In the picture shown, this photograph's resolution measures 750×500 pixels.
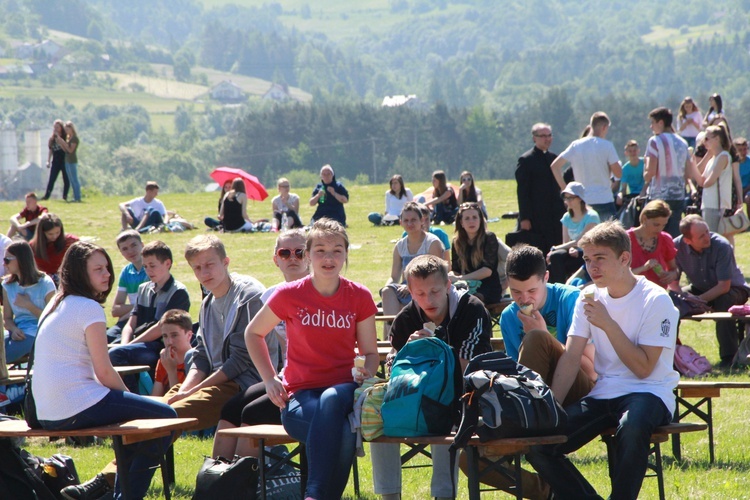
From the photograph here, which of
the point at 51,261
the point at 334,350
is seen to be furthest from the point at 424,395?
the point at 51,261

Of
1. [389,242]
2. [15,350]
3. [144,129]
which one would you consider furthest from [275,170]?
[15,350]

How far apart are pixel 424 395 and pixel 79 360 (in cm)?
181

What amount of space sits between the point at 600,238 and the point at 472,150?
105964 mm

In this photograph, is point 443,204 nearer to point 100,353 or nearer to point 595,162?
point 595,162

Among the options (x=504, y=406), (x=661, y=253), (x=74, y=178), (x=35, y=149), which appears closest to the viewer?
(x=504, y=406)

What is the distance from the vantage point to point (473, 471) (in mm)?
4520

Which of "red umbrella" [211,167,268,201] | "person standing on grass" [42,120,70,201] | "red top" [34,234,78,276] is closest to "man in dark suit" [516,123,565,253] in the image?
"red top" [34,234,78,276]

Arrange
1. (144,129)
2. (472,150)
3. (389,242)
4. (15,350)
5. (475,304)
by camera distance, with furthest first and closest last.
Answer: (144,129), (472,150), (389,242), (15,350), (475,304)

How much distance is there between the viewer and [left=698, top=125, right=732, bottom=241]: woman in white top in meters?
11.5

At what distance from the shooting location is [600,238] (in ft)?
15.9

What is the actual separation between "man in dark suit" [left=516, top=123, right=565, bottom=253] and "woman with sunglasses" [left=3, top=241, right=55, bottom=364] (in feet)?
17.2

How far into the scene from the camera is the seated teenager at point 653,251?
28.4ft

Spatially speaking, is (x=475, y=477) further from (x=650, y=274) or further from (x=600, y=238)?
(x=650, y=274)

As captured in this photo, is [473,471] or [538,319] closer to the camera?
[473,471]
